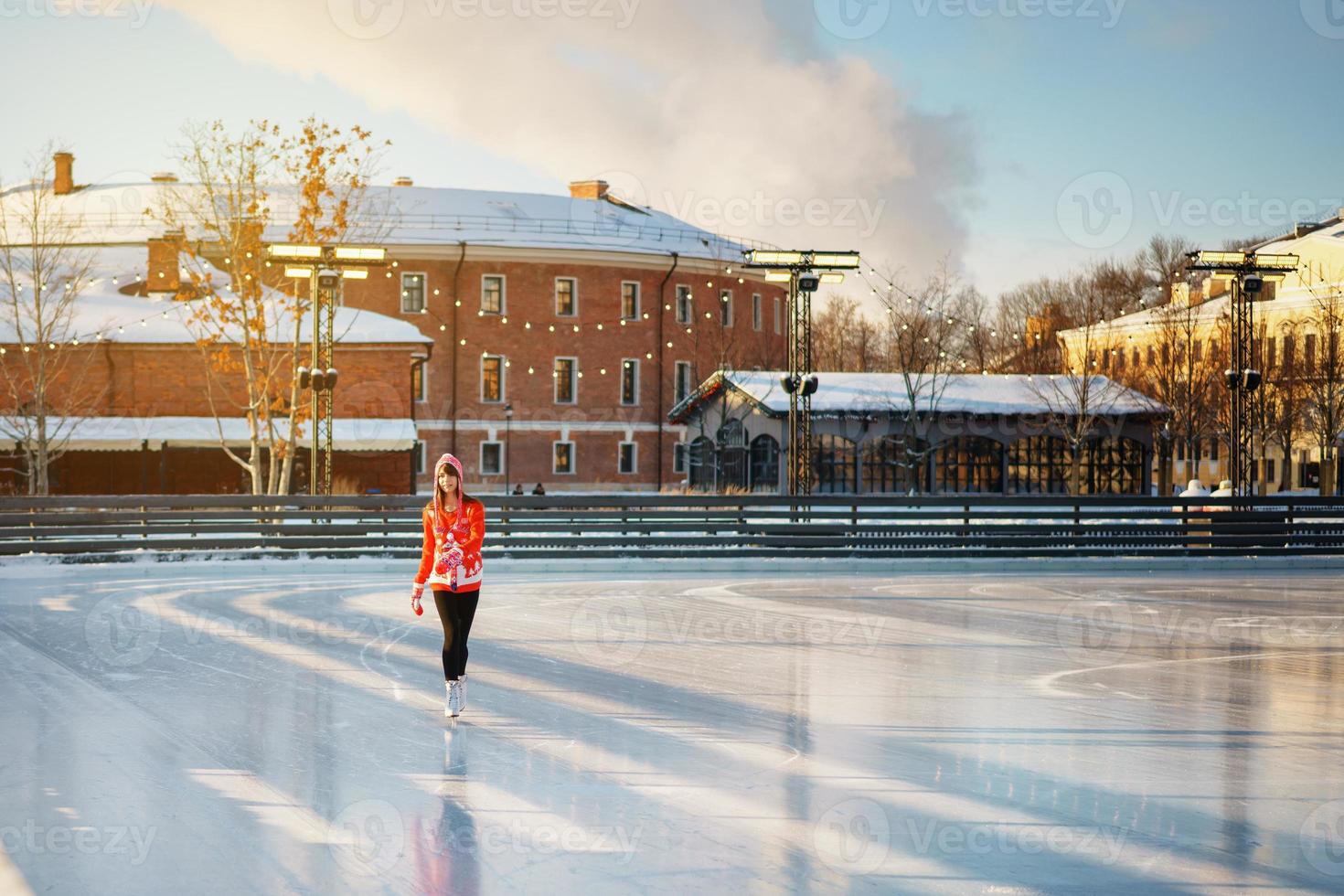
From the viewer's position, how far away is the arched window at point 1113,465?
4853 cm

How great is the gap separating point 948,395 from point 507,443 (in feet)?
66.3

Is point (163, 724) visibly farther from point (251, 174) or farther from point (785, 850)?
point (251, 174)

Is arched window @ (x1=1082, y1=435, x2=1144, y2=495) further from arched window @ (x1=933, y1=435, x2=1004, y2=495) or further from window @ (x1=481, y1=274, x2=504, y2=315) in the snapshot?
window @ (x1=481, y1=274, x2=504, y2=315)

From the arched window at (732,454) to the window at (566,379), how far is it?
41.3ft

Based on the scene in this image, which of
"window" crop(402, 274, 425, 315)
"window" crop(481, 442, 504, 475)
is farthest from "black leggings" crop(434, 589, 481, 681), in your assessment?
"window" crop(402, 274, 425, 315)

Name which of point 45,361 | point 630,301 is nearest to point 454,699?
point 45,361

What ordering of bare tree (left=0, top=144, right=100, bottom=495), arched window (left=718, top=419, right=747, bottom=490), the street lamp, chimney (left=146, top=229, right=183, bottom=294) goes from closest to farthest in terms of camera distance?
bare tree (left=0, top=144, right=100, bottom=495) → arched window (left=718, top=419, right=747, bottom=490) → chimney (left=146, top=229, right=183, bottom=294) → the street lamp

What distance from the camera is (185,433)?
45375 millimetres

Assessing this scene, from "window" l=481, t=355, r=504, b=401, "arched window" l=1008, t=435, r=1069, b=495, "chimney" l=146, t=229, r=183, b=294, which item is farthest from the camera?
"window" l=481, t=355, r=504, b=401

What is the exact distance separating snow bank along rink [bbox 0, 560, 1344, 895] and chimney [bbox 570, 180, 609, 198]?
188ft

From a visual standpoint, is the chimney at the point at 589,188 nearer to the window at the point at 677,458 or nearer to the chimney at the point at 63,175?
the window at the point at 677,458

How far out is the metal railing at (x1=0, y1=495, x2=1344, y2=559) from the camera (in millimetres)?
23953

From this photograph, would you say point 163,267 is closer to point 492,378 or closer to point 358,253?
point 492,378

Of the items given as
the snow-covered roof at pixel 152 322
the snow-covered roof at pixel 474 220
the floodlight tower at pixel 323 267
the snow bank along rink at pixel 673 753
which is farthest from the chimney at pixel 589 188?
the snow bank along rink at pixel 673 753
